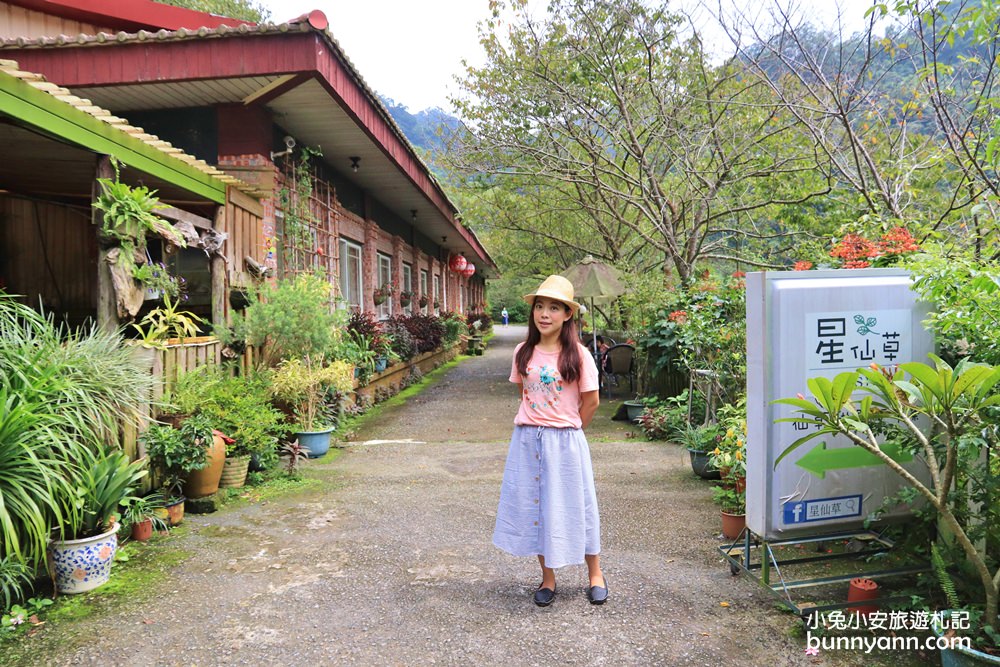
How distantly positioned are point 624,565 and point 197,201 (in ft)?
16.8

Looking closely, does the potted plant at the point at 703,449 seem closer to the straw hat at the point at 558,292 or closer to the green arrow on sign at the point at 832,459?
the green arrow on sign at the point at 832,459

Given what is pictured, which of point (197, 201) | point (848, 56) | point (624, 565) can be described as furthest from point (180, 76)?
point (848, 56)

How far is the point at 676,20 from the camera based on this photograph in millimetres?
8484

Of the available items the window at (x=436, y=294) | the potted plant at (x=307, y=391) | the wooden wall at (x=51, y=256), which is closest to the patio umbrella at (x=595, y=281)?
the potted plant at (x=307, y=391)

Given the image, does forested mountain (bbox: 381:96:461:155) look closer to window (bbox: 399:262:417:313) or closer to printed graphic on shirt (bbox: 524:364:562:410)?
window (bbox: 399:262:417:313)

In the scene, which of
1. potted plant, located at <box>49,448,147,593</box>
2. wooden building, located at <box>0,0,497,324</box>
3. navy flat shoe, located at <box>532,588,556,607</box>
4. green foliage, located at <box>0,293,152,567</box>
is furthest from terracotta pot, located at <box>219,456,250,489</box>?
navy flat shoe, located at <box>532,588,556,607</box>

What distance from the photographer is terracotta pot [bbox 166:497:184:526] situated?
4.32m

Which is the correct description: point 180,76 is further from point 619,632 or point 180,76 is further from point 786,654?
point 786,654

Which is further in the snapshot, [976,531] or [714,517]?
[714,517]

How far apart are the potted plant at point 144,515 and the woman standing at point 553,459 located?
2.34 metres

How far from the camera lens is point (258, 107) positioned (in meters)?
7.23

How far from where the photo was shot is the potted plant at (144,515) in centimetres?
394

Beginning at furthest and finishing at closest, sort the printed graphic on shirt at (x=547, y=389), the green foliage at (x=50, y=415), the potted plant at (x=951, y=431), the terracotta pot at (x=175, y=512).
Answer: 1. the terracotta pot at (x=175, y=512)
2. the printed graphic on shirt at (x=547, y=389)
3. the green foliage at (x=50, y=415)
4. the potted plant at (x=951, y=431)

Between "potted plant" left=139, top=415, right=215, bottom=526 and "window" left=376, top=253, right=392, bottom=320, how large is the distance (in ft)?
26.3
